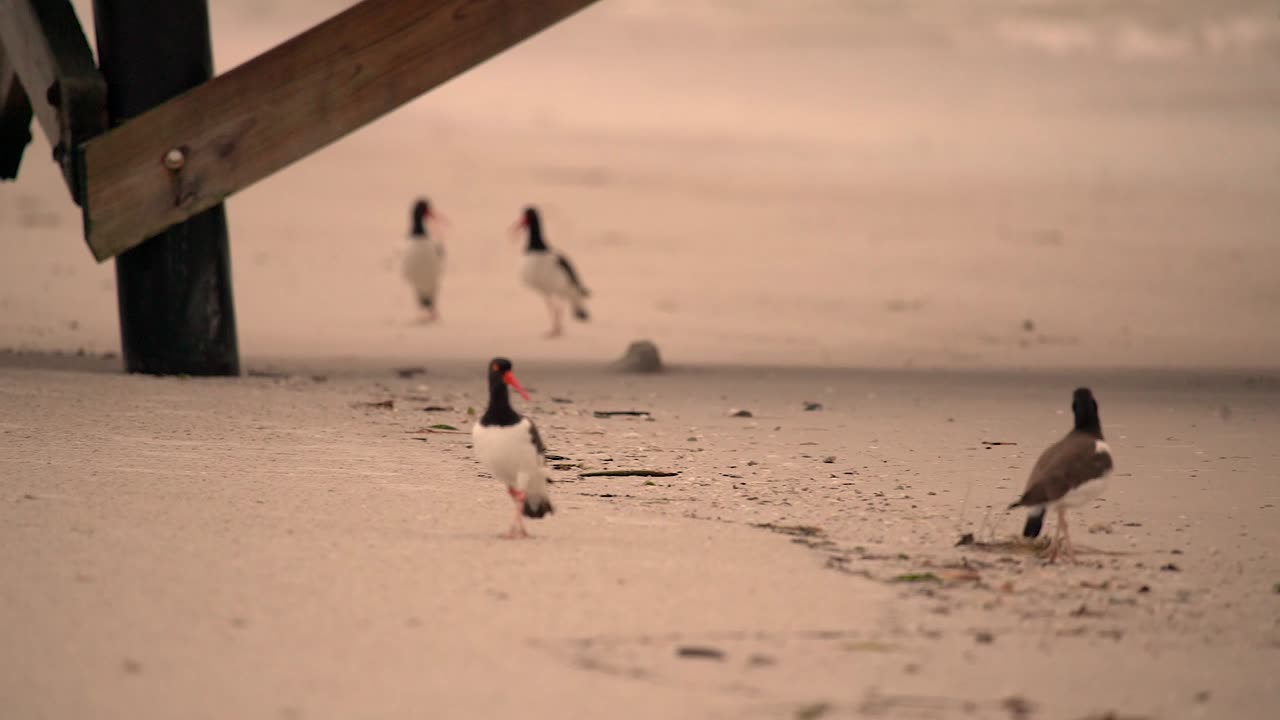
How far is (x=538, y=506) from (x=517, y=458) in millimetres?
175

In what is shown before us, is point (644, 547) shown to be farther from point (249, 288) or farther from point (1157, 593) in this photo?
point (249, 288)

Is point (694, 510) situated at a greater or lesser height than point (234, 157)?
lesser

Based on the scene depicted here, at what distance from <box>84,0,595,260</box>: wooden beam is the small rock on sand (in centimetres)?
265

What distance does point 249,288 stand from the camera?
1418 centimetres

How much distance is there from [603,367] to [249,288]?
504 centimetres

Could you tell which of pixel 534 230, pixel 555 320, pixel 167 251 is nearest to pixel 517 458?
pixel 167 251

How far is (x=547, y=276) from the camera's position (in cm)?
1373

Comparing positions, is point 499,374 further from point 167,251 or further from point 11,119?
point 11,119

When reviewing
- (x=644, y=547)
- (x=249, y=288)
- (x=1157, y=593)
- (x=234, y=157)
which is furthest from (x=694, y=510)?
(x=249, y=288)

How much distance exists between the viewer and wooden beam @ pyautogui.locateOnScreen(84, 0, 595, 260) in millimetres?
7082

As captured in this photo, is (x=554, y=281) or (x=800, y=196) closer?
(x=554, y=281)

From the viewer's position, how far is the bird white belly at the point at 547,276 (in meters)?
13.7

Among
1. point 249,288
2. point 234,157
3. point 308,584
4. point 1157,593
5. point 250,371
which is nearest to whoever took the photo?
point 308,584

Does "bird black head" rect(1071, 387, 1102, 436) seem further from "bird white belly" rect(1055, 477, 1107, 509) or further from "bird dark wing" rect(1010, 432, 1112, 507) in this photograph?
"bird white belly" rect(1055, 477, 1107, 509)
